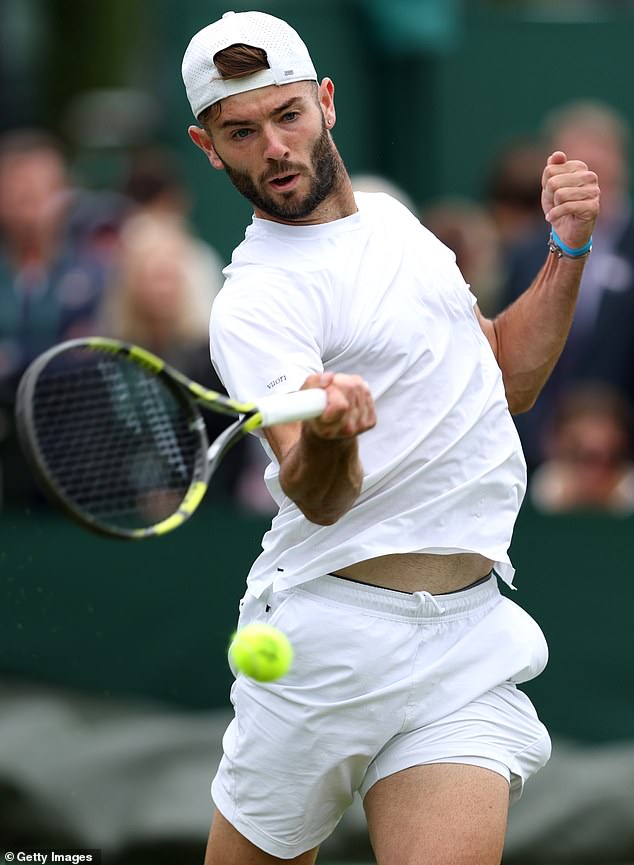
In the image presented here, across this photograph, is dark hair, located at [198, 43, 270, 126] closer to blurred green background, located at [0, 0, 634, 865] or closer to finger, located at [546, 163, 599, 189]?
finger, located at [546, 163, 599, 189]

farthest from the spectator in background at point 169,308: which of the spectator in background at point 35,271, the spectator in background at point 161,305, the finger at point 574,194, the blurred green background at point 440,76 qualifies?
the blurred green background at point 440,76

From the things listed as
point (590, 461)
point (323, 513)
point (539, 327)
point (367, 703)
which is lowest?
point (590, 461)

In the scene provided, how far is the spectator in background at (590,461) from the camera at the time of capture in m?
7.18

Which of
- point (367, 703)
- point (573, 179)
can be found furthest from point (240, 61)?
point (367, 703)

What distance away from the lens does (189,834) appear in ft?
20.9

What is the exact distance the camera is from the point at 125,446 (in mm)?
4941

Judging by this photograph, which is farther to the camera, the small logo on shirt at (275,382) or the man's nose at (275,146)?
the man's nose at (275,146)

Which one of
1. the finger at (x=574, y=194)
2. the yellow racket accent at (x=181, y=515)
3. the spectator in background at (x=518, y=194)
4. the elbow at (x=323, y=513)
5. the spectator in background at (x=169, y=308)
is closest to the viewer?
the yellow racket accent at (x=181, y=515)

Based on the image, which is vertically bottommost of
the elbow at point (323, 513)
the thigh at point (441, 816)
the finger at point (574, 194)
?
the thigh at point (441, 816)

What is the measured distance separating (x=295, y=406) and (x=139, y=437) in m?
1.46

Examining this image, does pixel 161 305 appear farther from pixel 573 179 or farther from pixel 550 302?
pixel 573 179

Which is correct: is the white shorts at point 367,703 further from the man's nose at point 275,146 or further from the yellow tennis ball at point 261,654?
the man's nose at point 275,146

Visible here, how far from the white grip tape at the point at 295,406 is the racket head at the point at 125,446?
0.73 ft

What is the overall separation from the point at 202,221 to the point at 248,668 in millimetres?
7647
